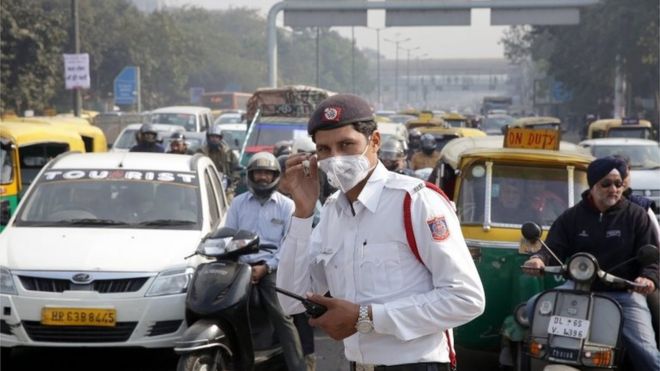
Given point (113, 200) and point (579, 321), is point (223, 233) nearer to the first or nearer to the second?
point (579, 321)

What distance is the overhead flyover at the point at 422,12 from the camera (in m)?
38.3

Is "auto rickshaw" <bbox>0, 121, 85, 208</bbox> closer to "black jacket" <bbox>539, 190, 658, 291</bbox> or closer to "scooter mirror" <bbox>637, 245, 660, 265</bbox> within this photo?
"black jacket" <bbox>539, 190, 658, 291</bbox>

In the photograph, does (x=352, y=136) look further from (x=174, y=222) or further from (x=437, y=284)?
(x=174, y=222)

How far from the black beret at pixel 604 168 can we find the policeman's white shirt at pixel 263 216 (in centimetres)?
220

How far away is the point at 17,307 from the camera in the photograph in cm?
787

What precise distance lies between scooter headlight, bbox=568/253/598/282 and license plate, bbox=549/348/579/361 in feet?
1.24

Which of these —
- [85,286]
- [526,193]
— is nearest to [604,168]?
[526,193]

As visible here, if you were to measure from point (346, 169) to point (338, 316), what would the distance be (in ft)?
1.52

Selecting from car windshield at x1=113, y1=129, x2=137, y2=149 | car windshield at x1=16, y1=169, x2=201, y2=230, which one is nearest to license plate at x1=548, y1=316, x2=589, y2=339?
car windshield at x1=16, y1=169, x2=201, y2=230

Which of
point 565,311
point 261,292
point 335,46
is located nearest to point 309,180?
Result: point 565,311

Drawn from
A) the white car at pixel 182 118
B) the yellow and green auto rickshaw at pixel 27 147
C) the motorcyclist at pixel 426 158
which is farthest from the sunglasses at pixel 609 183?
the white car at pixel 182 118

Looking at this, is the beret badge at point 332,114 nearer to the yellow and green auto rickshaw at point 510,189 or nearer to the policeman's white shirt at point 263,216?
the policeman's white shirt at point 263,216

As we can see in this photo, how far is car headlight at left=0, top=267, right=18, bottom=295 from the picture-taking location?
7935 mm

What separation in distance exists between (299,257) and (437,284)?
1.82 ft
